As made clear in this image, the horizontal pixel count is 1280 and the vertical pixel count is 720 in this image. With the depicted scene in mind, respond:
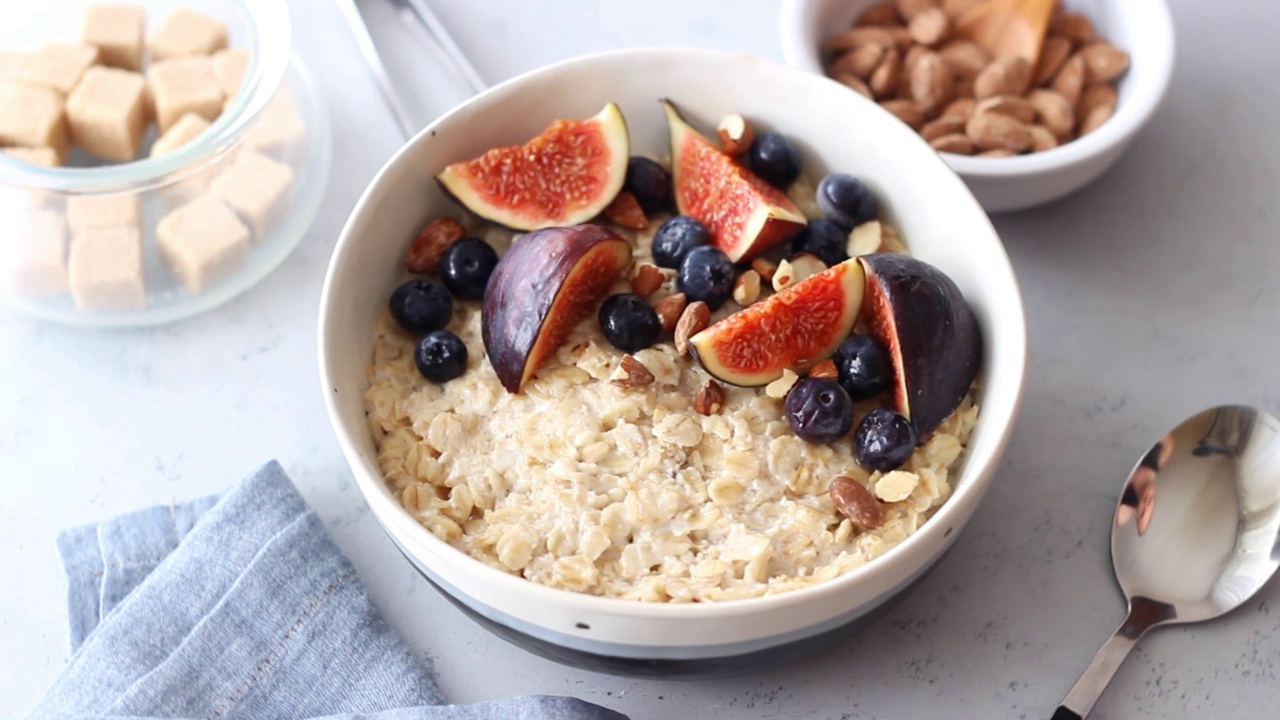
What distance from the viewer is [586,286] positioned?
4.38 feet

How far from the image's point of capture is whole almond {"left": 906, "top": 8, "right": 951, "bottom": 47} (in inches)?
67.6

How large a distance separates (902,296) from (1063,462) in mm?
359

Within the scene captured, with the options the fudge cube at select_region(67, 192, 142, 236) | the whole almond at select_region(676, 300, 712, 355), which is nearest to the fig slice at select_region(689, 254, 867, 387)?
the whole almond at select_region(676, 300, 712, 355)

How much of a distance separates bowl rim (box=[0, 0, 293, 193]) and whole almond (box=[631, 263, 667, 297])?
22.6 inches

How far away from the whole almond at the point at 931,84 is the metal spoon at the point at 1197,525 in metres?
0.54

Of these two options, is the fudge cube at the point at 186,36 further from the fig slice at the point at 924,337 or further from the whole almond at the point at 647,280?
the fig slice at the point at 924,337

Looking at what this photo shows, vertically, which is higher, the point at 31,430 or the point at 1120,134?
the point at 1120,134

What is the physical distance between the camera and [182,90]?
1667 mm

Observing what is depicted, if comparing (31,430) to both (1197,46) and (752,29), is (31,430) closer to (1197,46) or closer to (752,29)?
(752,29)

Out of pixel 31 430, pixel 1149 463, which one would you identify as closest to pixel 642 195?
pixel 1149 463

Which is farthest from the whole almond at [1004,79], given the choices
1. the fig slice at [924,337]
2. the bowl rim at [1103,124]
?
the fig slice at [924,337]

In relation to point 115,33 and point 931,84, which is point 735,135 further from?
point 115,33

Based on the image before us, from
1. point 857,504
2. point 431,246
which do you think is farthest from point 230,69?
point 857,504

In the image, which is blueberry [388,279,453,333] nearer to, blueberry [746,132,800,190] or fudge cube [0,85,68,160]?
blueberry [746,132,800,190]
